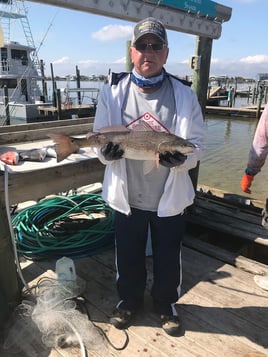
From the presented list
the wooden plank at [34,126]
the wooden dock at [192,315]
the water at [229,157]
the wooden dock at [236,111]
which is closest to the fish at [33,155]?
the wooden dock at [192,315]

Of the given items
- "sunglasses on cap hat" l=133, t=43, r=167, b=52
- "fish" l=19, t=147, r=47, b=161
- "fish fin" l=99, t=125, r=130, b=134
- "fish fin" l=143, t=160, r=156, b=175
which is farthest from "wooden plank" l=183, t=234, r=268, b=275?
"sunglasses on cap hat" l=133, t=43, r=167, b=52

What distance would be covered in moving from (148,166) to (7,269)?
1531 millimetres

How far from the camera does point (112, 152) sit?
2305 millimetres

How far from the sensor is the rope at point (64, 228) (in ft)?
12.4

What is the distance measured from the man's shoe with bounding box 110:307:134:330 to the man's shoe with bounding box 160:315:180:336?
0.30 metres

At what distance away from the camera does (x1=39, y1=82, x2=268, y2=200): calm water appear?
38.4 feet

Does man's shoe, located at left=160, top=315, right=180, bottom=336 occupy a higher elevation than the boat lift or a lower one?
lower

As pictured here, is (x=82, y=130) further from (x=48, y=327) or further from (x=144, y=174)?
(x=48, y=327)

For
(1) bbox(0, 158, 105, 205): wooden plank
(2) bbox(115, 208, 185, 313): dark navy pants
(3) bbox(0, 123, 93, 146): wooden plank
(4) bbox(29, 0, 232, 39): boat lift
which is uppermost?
(4) bbox(29, 0, 232, 39): boat lift

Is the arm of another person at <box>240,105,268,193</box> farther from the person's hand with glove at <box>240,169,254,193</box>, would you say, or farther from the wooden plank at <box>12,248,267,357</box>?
the wooden plank at <box>12,248,267,357</box>

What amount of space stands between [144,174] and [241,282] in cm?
181

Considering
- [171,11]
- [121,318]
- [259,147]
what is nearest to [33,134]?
[171,11]

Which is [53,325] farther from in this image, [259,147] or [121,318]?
[259,147]

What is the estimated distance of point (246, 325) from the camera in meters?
2.77
